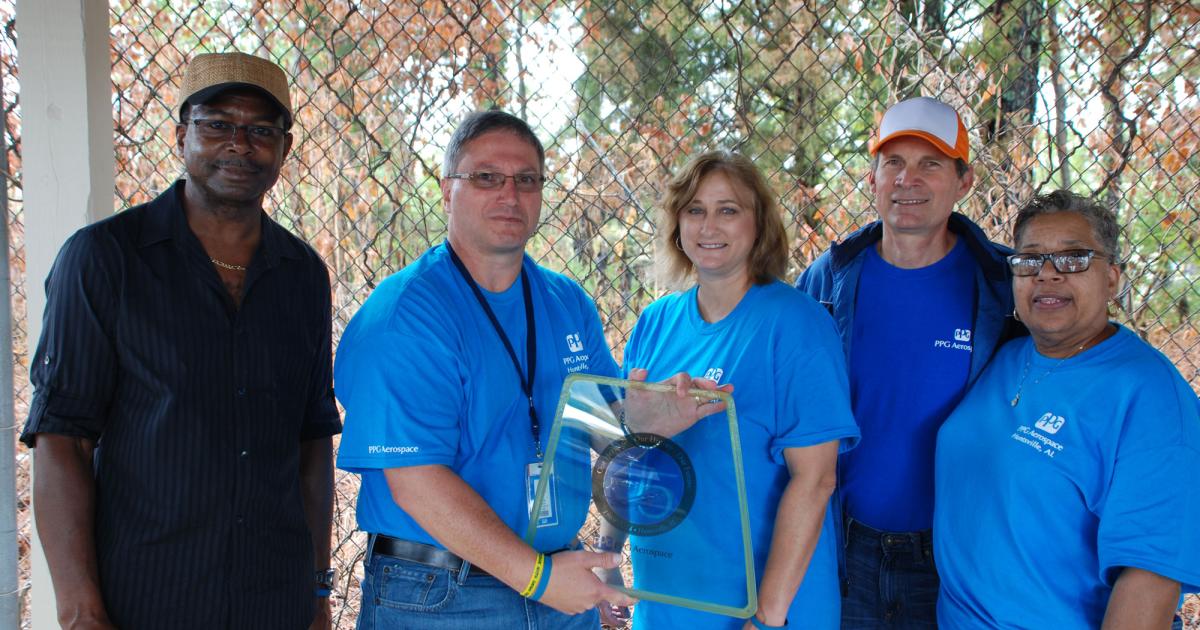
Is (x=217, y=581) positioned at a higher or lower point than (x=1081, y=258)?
lower

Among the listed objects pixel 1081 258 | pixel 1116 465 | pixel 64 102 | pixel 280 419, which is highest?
pixel 64 102

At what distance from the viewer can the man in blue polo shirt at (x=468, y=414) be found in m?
1.90

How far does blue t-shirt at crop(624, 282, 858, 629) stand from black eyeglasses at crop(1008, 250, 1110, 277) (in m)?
0.49

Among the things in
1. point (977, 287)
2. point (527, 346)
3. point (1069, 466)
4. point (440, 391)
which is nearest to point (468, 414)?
point (440, 391)

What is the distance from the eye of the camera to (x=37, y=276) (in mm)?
2408

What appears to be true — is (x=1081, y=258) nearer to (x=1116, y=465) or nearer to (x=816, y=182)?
(x=1116, y=465)

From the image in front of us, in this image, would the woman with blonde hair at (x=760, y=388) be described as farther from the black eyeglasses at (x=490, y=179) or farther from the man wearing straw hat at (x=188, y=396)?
the man wearing straw hat at (x=188, y=396)

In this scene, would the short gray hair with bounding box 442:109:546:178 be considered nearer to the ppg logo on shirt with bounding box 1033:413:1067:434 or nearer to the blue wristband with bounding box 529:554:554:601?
the blue wristband with bounding box 529:554:554:601

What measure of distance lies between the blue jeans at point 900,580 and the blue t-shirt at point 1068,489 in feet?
0.71

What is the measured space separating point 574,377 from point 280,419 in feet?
2.47

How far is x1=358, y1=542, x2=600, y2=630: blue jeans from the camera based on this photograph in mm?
2000

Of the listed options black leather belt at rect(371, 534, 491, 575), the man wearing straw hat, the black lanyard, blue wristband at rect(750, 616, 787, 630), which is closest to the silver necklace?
the man wearing straw hat

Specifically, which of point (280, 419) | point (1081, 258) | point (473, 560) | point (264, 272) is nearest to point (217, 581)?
point (280, 419)

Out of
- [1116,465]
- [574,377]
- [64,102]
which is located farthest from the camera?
[64,102]
